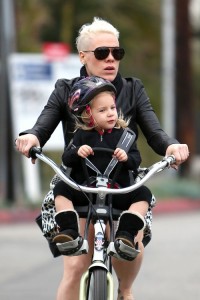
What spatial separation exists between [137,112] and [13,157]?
12576 mm

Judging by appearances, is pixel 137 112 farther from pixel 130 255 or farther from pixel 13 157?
pixel 13 157

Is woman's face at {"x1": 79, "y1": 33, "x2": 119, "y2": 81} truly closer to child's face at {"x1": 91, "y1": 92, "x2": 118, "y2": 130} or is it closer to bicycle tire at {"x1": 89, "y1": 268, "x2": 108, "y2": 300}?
child's face at {"x1": 91, "y1": 92, "x2": 118, "y2": 130}

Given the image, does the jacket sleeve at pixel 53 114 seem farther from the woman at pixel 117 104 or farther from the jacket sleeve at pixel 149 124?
the jacket sleeve at pixel 149 124

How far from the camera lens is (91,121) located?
19.8ft

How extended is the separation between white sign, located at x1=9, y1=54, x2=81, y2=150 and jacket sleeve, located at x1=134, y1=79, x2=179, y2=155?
13.4 metres

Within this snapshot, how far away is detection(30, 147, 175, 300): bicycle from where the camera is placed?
18.6ft

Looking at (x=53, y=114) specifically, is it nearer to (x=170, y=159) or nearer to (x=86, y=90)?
(x=86, y=90)

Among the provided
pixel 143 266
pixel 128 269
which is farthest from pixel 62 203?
pixel 143 266

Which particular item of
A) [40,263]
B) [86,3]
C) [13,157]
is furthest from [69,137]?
[86,3]

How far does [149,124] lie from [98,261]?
991 mm

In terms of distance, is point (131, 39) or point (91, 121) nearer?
point (91, 121)

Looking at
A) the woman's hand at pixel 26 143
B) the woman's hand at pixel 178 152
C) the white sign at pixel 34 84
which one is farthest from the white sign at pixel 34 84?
the woman's hand at pixel 178 152

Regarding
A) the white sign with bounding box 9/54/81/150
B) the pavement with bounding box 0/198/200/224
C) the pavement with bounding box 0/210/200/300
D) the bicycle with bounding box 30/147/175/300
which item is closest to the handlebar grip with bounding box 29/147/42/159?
the bicycle with bounding box 30/147/175/300

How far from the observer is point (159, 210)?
18.3m
